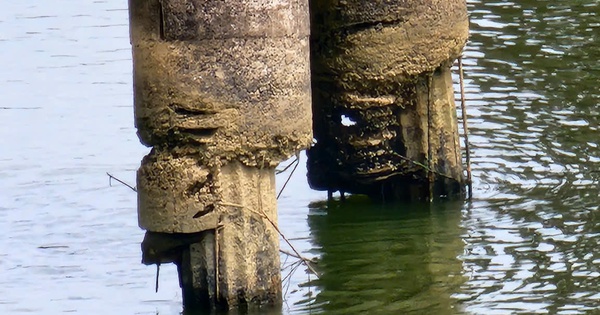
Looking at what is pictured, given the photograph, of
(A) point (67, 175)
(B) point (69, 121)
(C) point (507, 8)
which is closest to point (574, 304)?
(A) point (67, 175)

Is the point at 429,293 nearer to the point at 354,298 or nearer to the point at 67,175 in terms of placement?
the point at 354,298

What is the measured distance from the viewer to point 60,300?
8.38m

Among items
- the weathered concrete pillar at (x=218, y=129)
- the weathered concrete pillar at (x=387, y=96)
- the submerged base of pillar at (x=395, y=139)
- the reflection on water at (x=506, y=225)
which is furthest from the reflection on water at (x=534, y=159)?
the weathered concrete pillar at (x=218, y=129)

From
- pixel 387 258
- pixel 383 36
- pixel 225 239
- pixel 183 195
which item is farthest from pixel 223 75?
pixel 383 36

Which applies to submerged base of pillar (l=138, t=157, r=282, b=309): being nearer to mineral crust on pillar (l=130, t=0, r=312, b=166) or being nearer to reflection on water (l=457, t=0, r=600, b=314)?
mineral crust on pillar (l=130, t=0, r=312, b=166)

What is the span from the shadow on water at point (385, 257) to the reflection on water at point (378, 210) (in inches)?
0.6

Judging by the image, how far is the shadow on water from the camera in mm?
8203

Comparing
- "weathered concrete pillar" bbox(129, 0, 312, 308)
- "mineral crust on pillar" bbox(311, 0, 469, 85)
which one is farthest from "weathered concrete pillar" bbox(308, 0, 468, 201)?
"weathered concrete pillar" bbox(129, 0, 312, 308)

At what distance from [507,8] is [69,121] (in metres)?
4.93

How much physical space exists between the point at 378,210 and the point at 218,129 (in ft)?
8.00

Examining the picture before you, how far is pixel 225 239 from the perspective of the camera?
775 cm

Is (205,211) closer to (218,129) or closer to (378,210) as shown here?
(218,129)

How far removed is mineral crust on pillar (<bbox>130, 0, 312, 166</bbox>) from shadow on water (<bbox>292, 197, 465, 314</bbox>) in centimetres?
93

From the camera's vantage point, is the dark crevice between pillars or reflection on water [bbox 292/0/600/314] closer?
the dark crevice between pillars
